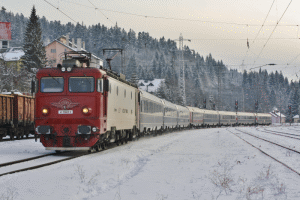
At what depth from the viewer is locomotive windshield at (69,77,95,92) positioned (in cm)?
1490

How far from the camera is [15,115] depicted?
25984 mm

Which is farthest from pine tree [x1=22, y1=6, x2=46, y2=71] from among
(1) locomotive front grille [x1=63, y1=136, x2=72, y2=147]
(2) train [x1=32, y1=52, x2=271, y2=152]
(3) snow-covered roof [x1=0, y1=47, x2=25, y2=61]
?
(1) locomotive front grille [x1=63, y1=136, x2=72, y2=147]

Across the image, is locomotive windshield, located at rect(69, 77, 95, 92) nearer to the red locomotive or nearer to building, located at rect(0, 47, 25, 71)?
the red locomotive

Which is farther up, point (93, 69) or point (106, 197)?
point (93, 69)

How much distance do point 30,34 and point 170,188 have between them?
6966 centimetres

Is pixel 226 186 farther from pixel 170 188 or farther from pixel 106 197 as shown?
pixel 106 197

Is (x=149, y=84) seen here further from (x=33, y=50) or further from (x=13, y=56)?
(x=33, y=50)

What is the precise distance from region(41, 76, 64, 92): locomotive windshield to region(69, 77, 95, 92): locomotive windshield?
397 millimetres

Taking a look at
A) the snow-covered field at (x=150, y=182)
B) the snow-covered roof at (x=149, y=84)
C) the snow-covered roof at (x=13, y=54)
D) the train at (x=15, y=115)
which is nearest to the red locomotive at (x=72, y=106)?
the snow-covered field at (x=150, y=182)

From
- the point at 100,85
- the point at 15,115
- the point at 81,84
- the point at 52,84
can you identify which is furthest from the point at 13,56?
the point at 100,85

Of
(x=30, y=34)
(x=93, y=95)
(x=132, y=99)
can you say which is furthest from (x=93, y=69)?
(x=30, y=34)

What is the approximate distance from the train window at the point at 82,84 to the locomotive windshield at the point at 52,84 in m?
0.40

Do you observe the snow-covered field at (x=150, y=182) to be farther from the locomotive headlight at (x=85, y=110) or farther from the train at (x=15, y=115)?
the train at (x=15, y=115)

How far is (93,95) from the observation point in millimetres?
14758
